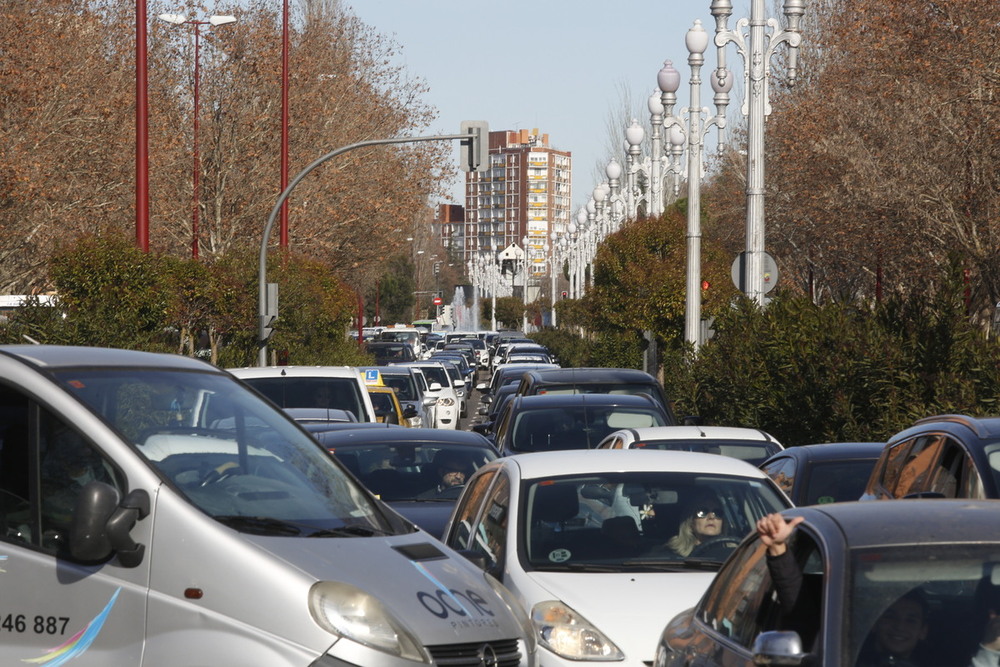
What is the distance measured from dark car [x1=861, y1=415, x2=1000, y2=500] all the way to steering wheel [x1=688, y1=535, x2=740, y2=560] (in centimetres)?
96

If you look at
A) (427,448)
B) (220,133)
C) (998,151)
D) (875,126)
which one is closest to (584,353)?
(220,133)

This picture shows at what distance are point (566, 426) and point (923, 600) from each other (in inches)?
418

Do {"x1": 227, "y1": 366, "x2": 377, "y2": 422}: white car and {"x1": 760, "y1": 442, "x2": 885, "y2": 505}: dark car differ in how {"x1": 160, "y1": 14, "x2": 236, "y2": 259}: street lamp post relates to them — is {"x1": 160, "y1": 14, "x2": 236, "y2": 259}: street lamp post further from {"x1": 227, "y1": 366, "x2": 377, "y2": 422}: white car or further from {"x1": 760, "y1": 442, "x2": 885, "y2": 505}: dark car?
{"x1": 760, "y1": 442, "x2": 885, "y2": 505}: dark car

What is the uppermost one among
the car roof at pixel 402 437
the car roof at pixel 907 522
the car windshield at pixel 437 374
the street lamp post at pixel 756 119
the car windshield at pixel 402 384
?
the street lamp post at pixel 756 119

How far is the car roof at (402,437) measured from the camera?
39.0 ft

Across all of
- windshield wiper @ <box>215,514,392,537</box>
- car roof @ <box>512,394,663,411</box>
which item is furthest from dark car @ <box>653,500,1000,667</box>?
car roof @ <box>512,394,663,411</box>

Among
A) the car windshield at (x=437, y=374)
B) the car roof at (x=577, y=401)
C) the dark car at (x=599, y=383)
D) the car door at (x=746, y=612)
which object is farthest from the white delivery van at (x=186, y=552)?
the car windshield at (x=437, y=374)

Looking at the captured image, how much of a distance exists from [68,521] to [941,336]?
1096 centimetres

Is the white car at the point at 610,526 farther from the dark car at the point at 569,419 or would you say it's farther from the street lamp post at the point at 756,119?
the street lamp post at the point at 756,119

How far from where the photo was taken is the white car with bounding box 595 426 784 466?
39.1ft

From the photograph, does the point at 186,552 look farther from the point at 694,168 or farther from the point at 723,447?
the point at 694,168

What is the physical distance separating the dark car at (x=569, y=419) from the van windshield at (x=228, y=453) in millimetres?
8258

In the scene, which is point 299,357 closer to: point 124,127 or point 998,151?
point 124,127

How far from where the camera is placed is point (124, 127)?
1640 inches
